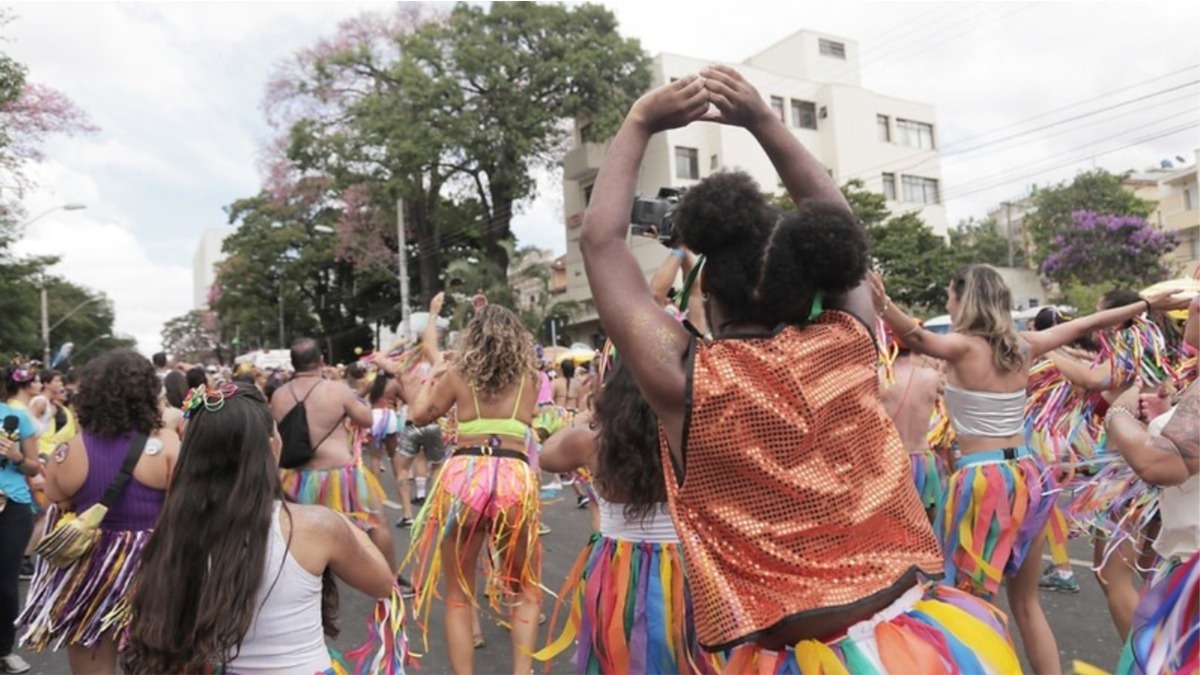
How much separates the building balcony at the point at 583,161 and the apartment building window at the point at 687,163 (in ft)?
10.2

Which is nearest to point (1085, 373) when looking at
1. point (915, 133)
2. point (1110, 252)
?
point (1110, 252)

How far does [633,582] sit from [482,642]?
2349 millimetres

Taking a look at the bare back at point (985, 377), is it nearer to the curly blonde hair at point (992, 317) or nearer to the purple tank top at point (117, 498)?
the curly blonde hair at point (992, 317)

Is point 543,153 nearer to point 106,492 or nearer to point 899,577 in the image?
point 106,492

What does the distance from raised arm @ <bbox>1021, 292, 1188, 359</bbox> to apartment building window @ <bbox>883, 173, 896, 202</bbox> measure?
32309mm

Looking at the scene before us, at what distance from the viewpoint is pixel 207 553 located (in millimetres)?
2199

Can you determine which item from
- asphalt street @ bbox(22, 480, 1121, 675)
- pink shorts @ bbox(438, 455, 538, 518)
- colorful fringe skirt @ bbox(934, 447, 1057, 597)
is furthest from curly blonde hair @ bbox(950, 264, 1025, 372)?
pink shorts @ bbox(438, 455, 538, 518)

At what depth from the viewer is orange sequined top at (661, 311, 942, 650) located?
1.59 meters

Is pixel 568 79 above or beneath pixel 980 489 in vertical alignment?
above

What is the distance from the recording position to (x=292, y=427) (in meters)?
5.34

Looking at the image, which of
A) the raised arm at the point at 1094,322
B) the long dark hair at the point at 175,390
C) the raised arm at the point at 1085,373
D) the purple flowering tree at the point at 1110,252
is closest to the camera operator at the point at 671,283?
the raised arm at the point at 1094,322

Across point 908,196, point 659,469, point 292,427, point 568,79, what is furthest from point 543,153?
point 659,469

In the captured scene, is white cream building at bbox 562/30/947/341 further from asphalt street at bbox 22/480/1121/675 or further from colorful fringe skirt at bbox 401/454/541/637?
colorful fringe skirt at bbox 401/454/541/637

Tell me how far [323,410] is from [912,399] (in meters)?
3.70
